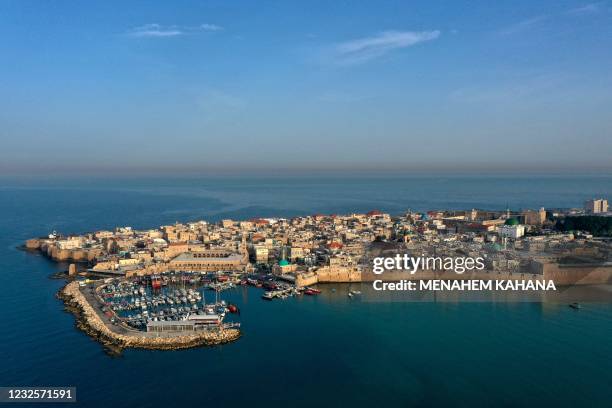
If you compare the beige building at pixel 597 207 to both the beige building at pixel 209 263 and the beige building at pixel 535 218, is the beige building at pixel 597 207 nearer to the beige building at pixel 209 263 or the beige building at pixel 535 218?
the beige building at pixel 535 218

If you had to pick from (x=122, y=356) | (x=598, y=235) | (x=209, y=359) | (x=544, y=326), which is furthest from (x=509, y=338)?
(x=598, y=235)

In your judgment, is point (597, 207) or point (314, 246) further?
point (597, 207)

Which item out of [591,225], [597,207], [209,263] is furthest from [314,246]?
[597,207]

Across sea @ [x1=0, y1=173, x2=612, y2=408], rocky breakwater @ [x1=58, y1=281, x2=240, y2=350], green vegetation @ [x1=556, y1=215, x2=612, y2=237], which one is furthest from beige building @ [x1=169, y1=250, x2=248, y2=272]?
green vegetation @ [x1=556, y1=215, x2=612, y2=237]

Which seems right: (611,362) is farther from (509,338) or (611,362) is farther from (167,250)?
(167,250)

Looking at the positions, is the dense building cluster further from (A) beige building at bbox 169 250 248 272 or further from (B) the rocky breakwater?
(B) the rocky breakwater

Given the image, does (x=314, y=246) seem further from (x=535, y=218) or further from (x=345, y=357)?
(x=535, y=218)

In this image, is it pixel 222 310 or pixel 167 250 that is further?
pixel 167 250

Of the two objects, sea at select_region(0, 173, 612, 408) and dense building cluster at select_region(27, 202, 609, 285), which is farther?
dense building cluster at select_region(27, 202, 609, 285)
